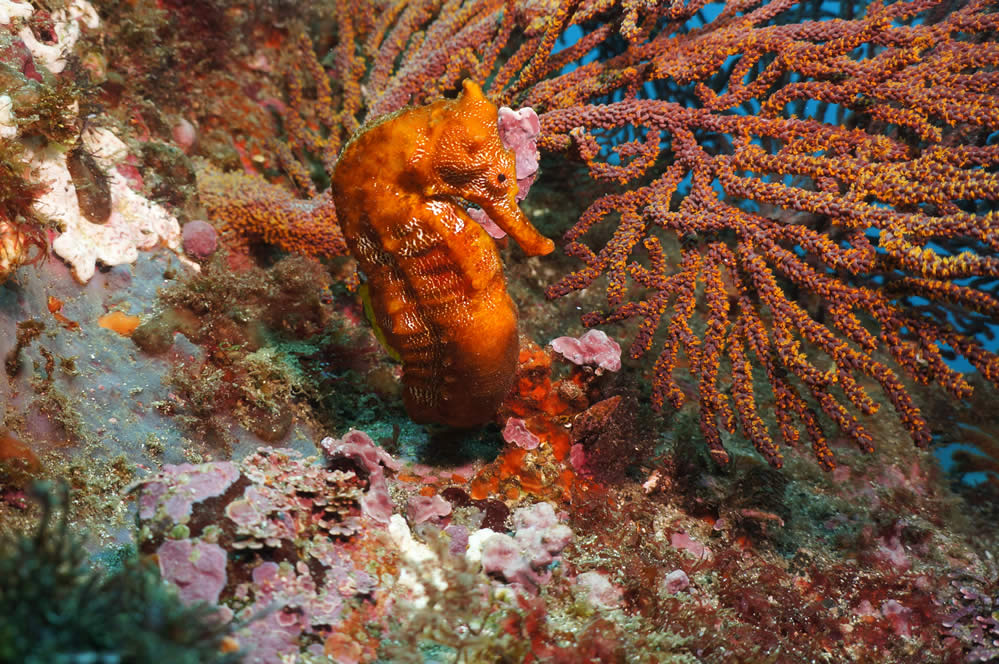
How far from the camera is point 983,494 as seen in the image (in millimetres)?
4523

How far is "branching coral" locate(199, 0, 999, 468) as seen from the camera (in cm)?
295

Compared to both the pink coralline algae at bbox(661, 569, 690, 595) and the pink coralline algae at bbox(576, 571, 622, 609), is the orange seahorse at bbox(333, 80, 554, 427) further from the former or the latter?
the pink coralline algae at bbox(661, 569, 690, 595)

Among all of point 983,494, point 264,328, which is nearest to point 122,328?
point 264,328

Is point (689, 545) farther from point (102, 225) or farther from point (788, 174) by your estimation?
point (102, 225)

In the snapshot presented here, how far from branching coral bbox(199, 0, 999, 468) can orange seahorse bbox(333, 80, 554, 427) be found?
101 centimetres

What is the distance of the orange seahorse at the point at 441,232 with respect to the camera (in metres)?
2.59

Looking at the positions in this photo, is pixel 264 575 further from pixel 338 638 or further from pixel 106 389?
pixel 106 389

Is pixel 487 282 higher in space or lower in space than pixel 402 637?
higher

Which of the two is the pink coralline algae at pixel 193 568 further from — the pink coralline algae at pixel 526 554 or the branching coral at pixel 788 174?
the branching coral at pixel 788 174

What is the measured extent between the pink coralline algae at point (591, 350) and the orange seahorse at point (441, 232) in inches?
23.1

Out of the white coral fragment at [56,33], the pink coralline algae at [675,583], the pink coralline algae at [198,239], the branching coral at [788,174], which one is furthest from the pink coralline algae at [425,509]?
the white coral fragment at [56,33]

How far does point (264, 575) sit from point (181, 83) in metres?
4.30

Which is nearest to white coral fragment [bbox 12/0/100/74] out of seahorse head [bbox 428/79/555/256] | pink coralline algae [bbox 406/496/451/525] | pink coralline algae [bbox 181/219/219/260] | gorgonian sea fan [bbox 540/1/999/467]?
pink coralline algae [bbox 181/219/219/260]

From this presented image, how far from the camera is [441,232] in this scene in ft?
8.71
